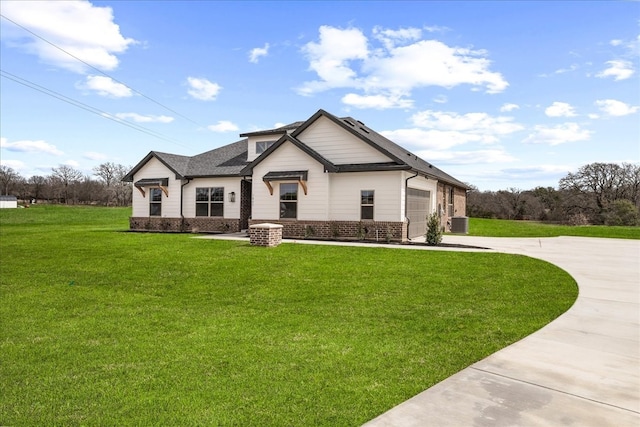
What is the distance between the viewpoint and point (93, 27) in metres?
17.4

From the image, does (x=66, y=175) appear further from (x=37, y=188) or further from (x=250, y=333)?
(x=250, y=333)

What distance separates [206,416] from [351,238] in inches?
588

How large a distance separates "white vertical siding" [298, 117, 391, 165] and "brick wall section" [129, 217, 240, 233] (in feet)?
22.2

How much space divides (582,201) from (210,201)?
118ft

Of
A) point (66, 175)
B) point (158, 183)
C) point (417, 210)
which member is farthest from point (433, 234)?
point (66, 175)

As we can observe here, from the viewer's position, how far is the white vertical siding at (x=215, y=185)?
21.9 metres

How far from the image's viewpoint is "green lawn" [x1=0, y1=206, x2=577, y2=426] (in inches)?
130

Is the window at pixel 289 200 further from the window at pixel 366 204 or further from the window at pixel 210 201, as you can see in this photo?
the window at pixel 210 201

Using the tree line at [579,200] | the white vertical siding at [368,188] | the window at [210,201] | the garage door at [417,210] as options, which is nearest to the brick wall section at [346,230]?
the white vertical siding at [368,188]

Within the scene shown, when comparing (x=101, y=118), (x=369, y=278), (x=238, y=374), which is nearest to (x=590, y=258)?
(x=369, y=278)

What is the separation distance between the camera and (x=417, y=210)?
19.8m

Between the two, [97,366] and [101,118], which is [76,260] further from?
[101,118]

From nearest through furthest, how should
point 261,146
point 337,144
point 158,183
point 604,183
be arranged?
point 337,144
point 261,146
point 158,183
point 604,183

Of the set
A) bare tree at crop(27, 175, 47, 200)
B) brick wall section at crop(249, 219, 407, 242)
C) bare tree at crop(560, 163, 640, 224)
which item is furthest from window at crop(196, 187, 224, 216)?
bare tree at crop(27, 175, 47, 200)
